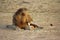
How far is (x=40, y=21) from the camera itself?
1.73 meters

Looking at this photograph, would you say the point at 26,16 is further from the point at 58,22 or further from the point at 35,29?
the point at 58,22

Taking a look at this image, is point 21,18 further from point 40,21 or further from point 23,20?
point 40,21

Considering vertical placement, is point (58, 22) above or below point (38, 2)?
below

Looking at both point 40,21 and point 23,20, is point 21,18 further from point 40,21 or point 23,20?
point 40,21

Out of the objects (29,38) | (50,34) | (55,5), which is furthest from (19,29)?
(55,5)

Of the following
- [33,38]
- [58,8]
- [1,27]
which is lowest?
[33,38]

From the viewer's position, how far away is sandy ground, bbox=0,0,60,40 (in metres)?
1.69

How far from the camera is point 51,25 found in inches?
68.1

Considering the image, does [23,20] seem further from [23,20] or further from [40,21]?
[40,21]

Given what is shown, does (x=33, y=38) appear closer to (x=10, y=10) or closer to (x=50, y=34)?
(x=50, y=34)

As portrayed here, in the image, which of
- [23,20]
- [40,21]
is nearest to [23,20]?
[23,20]

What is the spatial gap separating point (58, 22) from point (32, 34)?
0.26 metres

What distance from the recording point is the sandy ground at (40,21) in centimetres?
169

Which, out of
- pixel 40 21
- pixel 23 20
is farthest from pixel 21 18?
pixel 40 21
